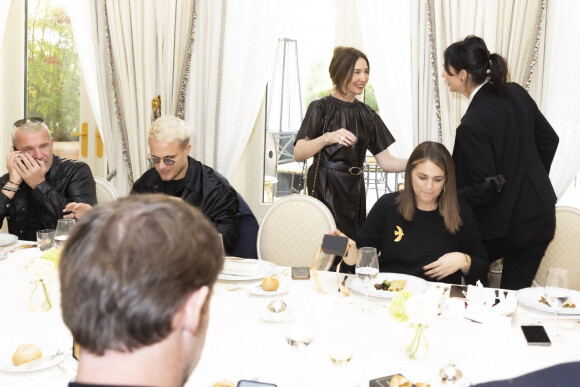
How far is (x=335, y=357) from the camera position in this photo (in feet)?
4.98

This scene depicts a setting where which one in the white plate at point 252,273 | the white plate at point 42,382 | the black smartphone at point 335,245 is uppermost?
the black smartphone at point 335,245

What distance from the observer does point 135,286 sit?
774 mm

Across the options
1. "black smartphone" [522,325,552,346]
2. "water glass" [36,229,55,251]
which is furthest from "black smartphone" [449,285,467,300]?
"water glass" [36,229,55,251]

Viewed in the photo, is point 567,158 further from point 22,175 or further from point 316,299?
point 22,175

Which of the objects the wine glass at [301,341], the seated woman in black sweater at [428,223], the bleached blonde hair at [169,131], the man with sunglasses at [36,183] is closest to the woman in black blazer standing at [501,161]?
the seated woman in black sweater at [428,223]

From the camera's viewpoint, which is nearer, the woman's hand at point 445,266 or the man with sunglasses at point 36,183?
the woman's hand at point 445,266

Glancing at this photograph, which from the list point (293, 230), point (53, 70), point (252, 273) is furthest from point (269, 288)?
point (53, 70)

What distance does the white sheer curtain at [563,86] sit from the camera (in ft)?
11.8

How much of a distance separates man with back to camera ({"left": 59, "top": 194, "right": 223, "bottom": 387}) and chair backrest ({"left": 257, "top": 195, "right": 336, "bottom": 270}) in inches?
90.0

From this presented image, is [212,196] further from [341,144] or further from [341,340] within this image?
[341,340]

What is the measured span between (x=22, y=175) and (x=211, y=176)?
0.92 metres

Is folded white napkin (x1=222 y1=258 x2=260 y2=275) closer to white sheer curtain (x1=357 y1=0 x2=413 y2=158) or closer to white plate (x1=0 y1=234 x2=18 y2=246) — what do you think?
white plate (x1=0 y1=234 x2=18 y2=246)

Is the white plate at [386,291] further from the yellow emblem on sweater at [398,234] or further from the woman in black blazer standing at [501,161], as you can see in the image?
the woman in black blazer standing at [501,161]

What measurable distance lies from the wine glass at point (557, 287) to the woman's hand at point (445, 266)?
0.64m
